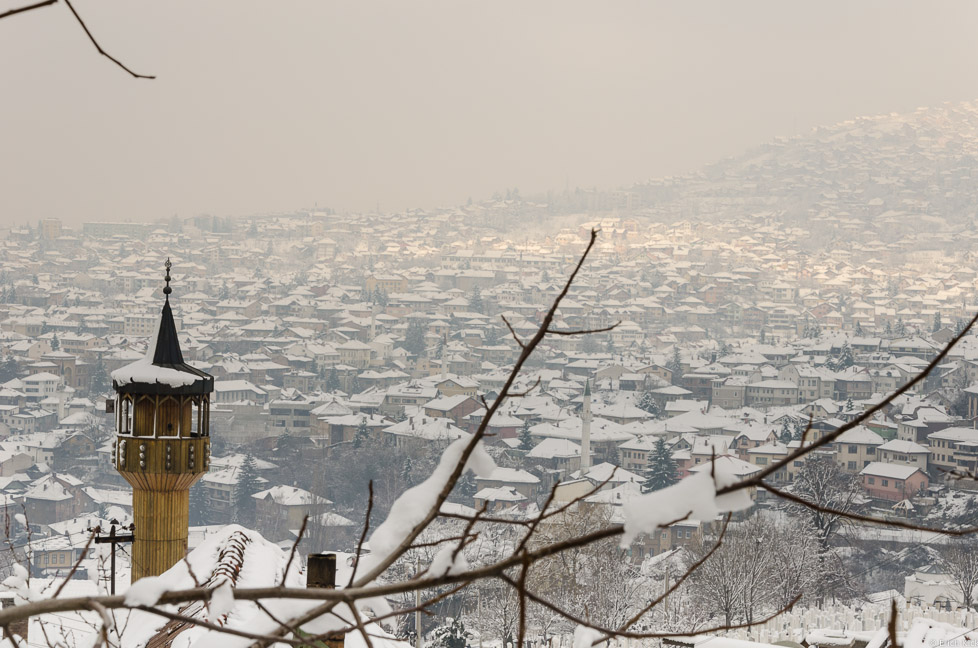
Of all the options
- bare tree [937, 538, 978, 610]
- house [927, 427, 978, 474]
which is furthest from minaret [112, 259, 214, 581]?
house [927, 427, 978, 474]

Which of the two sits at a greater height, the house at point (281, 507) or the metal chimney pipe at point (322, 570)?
the metal chimney pipe at point (322, 570)

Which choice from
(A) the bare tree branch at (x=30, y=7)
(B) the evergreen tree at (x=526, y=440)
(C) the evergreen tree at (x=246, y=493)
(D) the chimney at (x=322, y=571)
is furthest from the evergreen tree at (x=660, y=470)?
(A) the bare tree branch at (x=30, y=7)

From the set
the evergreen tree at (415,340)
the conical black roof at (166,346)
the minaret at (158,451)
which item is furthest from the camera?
the evergreen tree at (415,340)

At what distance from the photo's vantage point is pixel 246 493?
1947 centimetres

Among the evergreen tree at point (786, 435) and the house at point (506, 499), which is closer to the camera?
the house at point (506, 499)

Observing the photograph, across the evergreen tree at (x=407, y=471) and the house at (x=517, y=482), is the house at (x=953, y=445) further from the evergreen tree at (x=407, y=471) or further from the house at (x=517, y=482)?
the evergreen tree at (x=407, y=471)

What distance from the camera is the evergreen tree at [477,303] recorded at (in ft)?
116

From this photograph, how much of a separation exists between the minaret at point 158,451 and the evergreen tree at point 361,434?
720 inches

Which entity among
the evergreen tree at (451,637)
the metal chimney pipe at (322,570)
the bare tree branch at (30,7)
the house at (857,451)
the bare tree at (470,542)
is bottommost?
the house at (857,451)

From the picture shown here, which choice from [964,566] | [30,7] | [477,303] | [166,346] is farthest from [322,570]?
[477,303]

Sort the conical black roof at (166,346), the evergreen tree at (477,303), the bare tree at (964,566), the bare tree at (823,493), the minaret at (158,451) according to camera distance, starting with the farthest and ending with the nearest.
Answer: the evergreen tree at (477,303)
the bare tree at (823,493)
the bare tree at (964,566)
the conical black roof at (166,346)
the minaret at (158,451)

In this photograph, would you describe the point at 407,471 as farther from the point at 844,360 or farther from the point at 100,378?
the point at 844,360

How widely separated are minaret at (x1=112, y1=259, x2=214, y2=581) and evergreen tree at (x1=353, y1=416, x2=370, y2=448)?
1829cm

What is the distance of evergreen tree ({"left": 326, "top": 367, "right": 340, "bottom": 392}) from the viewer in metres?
27.5
